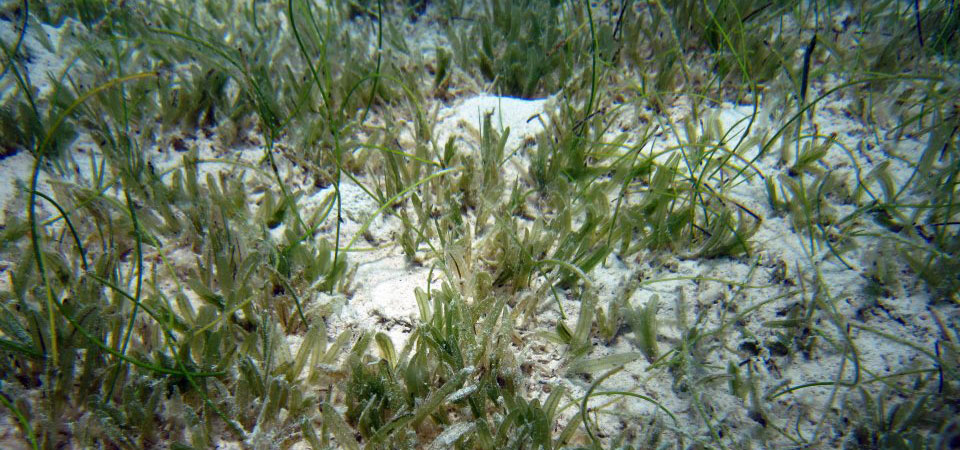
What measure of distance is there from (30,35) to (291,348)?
2720mm

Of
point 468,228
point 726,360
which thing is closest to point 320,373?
point 468,228

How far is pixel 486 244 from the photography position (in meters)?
2.03

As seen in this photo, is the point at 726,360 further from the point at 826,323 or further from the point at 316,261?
the point at 316,261

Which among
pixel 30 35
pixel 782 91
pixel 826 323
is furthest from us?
pixel 30 35

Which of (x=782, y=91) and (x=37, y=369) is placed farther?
(x=782, y=91)

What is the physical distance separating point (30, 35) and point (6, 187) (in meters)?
1.37

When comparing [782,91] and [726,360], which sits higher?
[782,91]

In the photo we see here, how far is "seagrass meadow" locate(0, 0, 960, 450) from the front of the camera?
4.93 ft

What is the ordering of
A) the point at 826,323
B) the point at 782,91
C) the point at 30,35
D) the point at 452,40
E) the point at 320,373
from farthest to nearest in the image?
the point at 452,40 → the point at 30,35 → the point at 782,91 → the point at 826,323 → the point at 320,373

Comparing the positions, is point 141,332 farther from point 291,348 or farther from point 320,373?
point 320,373

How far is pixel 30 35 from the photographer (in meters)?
2.81

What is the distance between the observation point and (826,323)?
5.84 ft

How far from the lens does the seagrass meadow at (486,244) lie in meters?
1.50

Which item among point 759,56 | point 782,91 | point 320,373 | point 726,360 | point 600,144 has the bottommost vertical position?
point 726,360
